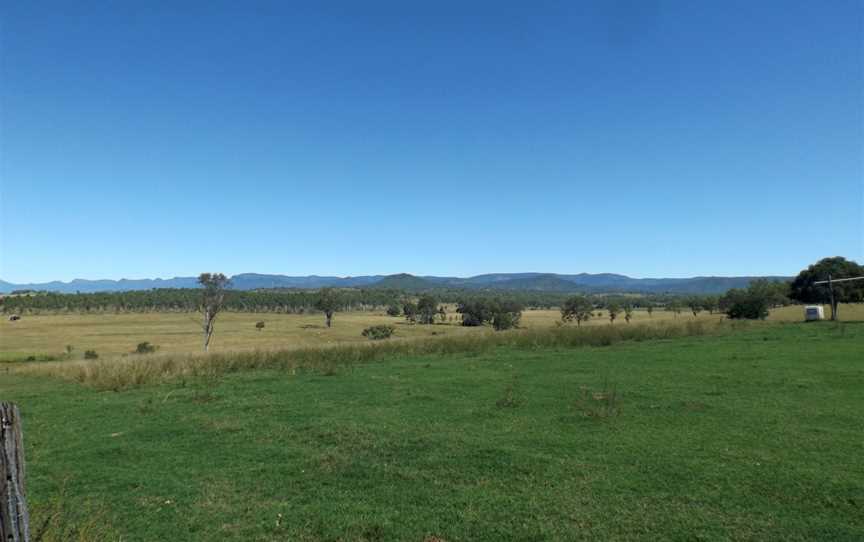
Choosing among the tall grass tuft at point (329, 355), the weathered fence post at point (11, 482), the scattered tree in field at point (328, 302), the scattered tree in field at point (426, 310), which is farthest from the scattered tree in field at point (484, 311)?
the weathered fence post at point (11, 482)

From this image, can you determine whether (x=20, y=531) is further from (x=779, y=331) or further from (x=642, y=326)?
(x=779, y=331)

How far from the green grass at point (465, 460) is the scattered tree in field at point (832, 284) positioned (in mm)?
51698

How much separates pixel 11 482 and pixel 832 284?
68.5 meters

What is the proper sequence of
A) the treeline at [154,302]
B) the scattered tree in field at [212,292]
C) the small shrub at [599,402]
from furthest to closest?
the treeline at [154,302] < the scattered tree in field at [212,292] < the small shrub at [599,402]

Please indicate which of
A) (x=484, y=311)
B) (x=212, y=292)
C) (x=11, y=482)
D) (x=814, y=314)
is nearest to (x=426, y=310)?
(x=484, y=311)

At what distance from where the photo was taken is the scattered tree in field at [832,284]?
56.2 m

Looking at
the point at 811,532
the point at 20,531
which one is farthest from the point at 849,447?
the point at 20,531

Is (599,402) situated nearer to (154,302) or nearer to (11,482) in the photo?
(11,482)

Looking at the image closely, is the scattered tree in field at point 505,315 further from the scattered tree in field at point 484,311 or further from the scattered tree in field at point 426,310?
the scattered tree in field at point 426,310

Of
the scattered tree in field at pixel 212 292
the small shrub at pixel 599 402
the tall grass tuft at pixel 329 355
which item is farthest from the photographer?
the scattered tree in field at pixel 212 292

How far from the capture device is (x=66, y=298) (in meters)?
169

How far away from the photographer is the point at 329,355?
2380 cm

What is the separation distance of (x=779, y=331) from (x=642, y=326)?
320 inches

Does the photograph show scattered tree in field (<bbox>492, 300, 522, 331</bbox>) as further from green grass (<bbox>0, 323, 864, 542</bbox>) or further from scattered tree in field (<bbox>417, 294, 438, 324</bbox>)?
green grass (<bbox>0, 323, 864, 542</bbox>)
